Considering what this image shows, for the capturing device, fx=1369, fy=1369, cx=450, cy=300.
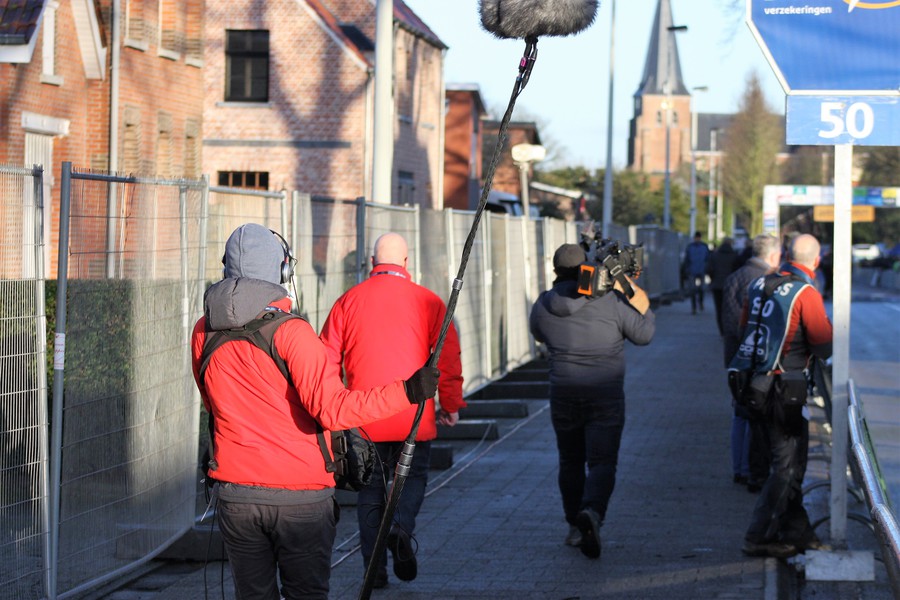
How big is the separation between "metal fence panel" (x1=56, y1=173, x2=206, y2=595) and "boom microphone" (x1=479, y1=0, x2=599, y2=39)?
236 cm

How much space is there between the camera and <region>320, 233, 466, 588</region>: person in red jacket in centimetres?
675

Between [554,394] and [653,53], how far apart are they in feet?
447

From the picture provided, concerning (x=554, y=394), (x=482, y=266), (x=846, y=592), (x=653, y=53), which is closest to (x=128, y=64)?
(x=482, y=266)

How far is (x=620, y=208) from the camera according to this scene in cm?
7550

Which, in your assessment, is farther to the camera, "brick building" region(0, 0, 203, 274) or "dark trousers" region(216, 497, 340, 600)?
"brick building" region(0, 0, 203, 274)

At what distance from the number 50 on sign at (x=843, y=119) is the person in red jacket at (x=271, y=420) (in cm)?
374

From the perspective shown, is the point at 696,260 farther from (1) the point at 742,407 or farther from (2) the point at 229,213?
(2) the point at 229,213

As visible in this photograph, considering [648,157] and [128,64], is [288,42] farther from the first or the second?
[648,157]

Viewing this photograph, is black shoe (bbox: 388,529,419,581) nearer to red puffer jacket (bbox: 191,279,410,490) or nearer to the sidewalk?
the sidewalk

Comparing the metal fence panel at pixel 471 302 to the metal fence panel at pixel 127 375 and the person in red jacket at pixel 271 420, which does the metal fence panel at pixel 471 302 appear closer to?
the metal fence panel at pixel 127 375

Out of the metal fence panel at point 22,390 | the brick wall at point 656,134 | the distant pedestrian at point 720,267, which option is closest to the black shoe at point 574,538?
the metal fence panel at point 22,390

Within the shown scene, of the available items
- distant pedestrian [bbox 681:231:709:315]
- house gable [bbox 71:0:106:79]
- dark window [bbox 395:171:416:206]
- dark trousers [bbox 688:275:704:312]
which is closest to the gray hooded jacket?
house gable [bbox 71:0:106:79]

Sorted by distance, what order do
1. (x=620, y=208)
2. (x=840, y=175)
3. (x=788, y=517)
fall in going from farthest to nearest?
(x=620, y=208)
(x=788, y=517)
(x=840, y=175)

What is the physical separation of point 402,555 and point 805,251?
303cm
